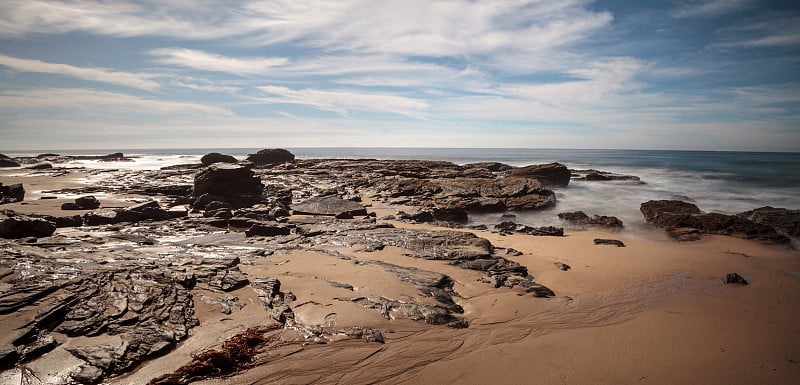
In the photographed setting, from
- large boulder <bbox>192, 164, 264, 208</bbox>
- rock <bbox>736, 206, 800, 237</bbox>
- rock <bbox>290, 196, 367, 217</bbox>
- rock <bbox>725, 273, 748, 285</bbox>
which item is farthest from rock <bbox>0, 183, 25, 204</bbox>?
rock <bbox>736, 206, 800, 237</bbox>

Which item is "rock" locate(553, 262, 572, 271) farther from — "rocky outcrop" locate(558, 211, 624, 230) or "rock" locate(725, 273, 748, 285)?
"rocky outcrop" locate(558, 211, 624, 230)

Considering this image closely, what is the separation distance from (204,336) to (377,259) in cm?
463

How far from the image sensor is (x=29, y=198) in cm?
1806

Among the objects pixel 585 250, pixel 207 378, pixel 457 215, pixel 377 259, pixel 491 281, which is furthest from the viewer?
pixel 457 215

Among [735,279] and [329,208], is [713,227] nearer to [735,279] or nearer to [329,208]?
[735,279]

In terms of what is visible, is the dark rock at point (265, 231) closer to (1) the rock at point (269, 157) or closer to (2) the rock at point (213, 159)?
(2) the rock at point (213, 159)

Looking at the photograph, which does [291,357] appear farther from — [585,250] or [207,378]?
[585,250]

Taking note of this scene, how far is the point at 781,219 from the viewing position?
14.3 meters

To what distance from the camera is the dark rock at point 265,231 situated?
11.0 meters

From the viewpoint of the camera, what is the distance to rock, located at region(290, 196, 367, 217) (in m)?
15.6

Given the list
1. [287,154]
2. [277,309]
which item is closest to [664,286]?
[277,309]

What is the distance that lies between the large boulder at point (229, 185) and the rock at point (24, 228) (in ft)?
25.9

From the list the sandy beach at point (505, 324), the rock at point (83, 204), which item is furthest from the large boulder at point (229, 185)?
the sandy beach at point (505, 324)

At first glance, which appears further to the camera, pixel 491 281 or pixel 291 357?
pixel 491 281
